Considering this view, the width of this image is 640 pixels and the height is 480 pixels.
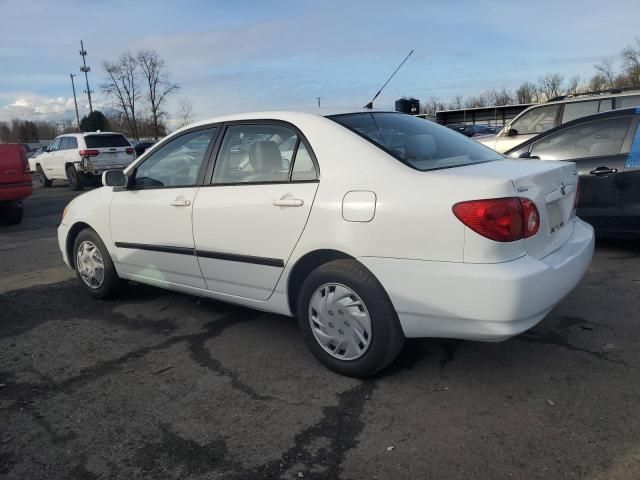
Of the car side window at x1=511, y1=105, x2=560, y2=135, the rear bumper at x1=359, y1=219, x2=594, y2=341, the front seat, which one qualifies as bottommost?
the rear bumper at x1=359, y1=219, x2=594, y2=341

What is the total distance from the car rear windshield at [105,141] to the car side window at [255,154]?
49.0 ft

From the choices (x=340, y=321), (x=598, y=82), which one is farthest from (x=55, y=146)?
(x=598, y=82)

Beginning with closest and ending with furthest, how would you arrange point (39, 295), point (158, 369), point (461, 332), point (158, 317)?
1. point (461, 332)
2. point (158, 369)
3. point (158, 317)
4. point (39, 295)

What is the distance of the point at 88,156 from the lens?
16.8 metres

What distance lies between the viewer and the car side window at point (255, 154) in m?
3.42

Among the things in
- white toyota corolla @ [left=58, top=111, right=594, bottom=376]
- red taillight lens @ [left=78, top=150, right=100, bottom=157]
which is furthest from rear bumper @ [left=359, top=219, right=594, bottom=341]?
red taillight lens @ [left=78, top=150, right=100, bottom=157]

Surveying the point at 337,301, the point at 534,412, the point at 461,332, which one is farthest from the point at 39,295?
the point at 534,412

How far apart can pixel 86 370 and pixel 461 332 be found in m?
2.34

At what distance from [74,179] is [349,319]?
657 inches

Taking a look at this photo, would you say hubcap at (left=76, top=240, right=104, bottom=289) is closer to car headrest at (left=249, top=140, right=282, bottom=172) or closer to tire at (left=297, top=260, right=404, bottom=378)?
car headrest at (left=249, top=140, right=282, bottom=172)

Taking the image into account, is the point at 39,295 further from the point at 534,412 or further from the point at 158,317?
the point at 534,412

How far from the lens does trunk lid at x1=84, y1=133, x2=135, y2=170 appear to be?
670 inches

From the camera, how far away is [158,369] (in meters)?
3.44

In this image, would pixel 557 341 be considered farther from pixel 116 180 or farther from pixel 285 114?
pixel 116 180
